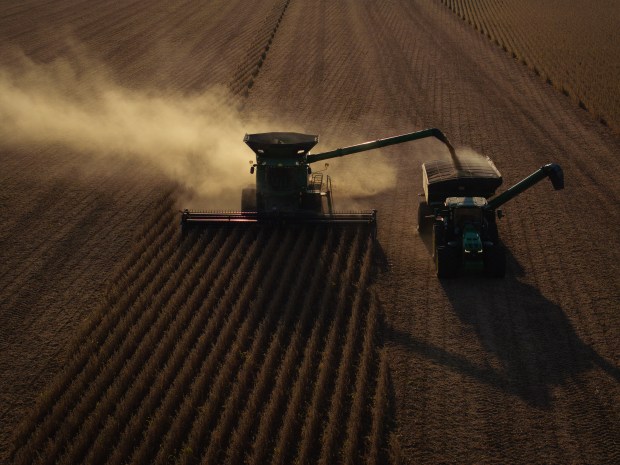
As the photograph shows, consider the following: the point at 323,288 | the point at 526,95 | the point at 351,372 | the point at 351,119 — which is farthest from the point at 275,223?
the point at 526,95

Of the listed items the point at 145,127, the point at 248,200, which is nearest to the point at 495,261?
the point at 248,200

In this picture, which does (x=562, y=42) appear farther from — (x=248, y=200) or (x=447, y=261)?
(x=447, y=261)

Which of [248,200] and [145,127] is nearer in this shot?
[248,200]

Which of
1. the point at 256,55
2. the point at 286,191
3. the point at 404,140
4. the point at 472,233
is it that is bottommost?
the point at 472,233

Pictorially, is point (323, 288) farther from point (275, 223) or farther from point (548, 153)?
point (548, 153)

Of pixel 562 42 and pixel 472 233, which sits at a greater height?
pixel 562 42

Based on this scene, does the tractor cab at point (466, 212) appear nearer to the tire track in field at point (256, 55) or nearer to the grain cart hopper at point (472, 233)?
the grain cart hopper at point (472, 233)
